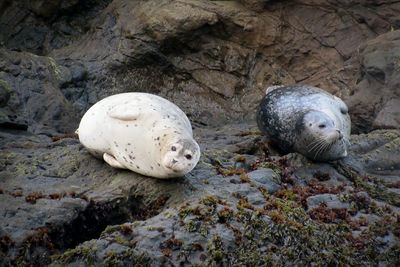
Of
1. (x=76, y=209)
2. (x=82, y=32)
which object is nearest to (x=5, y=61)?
(x=82, y=32)

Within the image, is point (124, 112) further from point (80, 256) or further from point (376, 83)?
point (376, 83)

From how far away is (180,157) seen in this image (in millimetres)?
6852

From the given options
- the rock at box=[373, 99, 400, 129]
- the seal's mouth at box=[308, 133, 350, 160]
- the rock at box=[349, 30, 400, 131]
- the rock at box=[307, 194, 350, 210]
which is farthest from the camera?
the rock at box=[349, 30, 400, 131]

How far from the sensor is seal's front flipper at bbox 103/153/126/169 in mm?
7380

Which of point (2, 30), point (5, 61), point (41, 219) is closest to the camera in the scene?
point (41, 219)

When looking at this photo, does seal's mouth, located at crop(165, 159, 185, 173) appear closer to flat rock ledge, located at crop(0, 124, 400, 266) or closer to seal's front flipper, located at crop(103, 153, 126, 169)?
flat rock ledge, located at crop(0, 124, 400, 266)

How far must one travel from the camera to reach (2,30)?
1162 centimetres

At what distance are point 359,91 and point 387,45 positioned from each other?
0.70 meters

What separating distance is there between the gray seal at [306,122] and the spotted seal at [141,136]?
151 centimetres

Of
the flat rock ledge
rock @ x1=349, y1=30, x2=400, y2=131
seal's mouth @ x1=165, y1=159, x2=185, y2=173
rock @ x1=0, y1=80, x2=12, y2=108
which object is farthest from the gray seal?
rock @ x1=0, y1=80, x2=12, y2=108

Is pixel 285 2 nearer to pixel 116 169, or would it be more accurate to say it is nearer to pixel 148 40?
pixel 148 40

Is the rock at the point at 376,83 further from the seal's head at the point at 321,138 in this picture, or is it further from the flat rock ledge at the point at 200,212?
the flat rock ledge at the point at 200,212

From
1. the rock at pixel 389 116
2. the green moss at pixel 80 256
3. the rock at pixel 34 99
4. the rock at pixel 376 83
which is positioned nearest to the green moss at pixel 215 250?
the green moss at pixel 80 256

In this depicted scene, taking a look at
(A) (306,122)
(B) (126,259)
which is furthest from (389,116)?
(B) (126,259)
